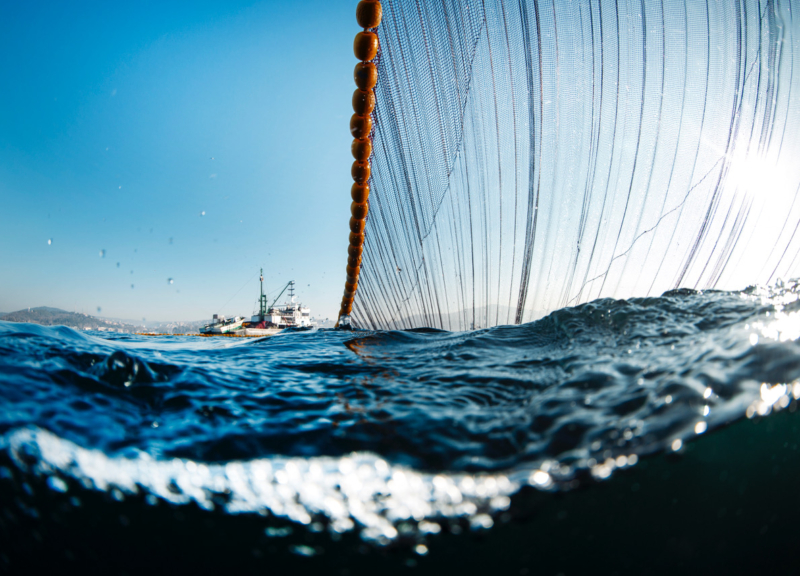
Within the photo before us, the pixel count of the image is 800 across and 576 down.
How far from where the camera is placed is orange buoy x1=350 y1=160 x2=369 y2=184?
19.2ft

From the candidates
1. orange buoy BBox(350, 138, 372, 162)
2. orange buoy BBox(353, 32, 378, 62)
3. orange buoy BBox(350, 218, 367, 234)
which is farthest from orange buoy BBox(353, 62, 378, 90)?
orange buoy BBox(350, 218, 367, 234)

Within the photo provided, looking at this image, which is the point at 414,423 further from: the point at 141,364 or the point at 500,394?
the point at 141,364

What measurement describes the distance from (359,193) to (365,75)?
2159 mm

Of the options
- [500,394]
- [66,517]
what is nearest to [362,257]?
[500,394]

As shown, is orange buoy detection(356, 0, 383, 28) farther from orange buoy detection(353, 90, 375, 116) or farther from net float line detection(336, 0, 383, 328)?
orange buoy detection(353, 90, 375, 116)

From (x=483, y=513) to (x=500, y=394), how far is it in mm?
872

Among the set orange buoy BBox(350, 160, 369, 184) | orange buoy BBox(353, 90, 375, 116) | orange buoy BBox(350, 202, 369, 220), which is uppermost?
orange buoy BBox(353, 90, 375, 116)

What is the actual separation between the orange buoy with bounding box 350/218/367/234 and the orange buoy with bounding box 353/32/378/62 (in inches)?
123

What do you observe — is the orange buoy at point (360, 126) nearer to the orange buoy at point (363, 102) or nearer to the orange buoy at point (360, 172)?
the orange buoy at point (363, 102)

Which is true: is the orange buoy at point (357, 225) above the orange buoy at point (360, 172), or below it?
below

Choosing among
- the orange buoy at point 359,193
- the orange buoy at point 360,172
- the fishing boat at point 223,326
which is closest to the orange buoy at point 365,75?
the orange buoy at point 360,172

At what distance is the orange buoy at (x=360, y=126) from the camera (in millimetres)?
5138

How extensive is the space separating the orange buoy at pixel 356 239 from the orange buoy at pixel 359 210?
59 cm

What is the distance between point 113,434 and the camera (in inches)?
59.4
